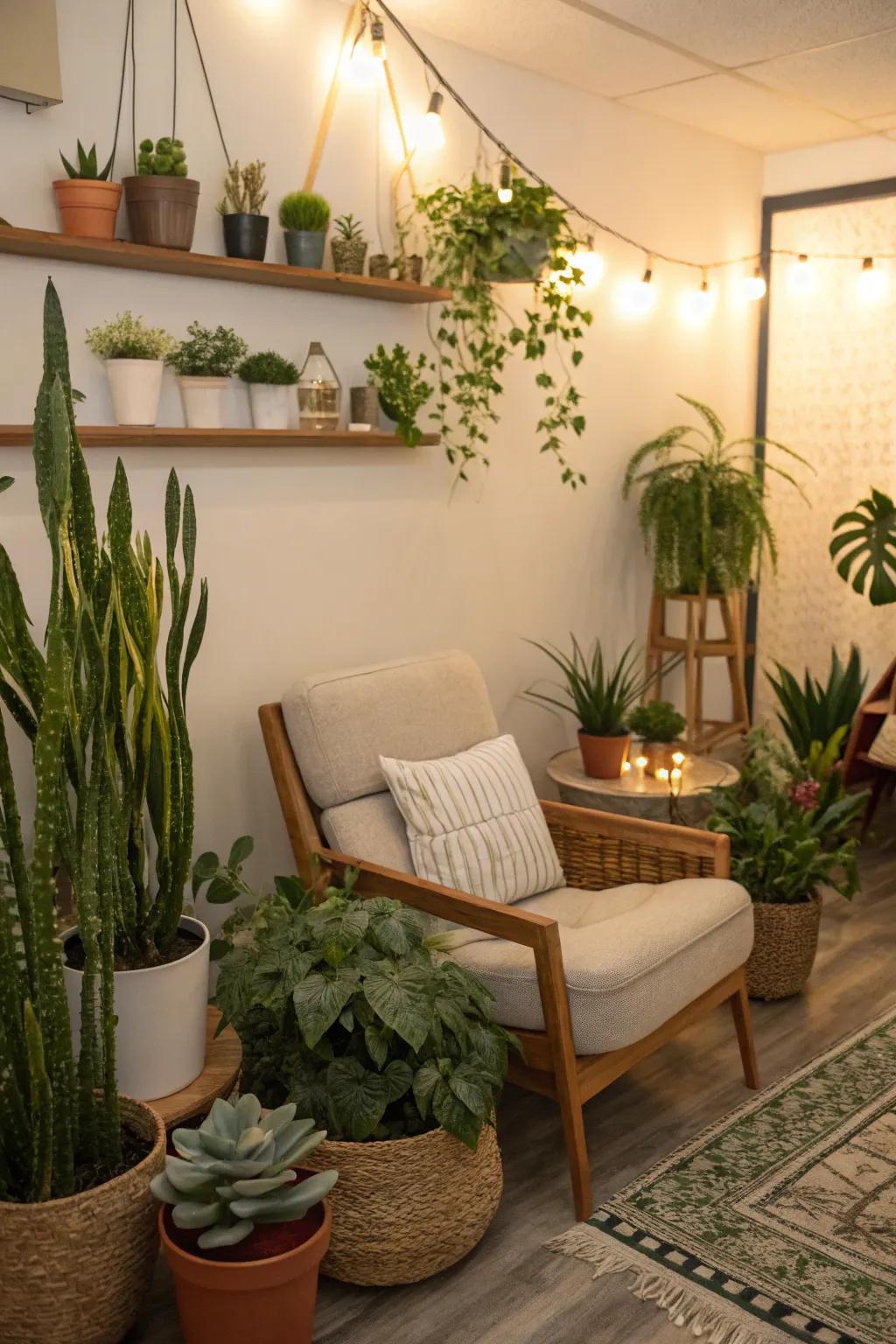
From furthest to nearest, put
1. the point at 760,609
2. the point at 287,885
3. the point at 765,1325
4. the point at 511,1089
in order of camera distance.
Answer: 1. the point at 760,609
2. the point at 511,1089
3. the point at 287,885
4. the point at 765,1325

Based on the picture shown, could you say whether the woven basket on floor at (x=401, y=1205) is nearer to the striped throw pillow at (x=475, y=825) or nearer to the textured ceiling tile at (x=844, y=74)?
the striped throw pillow at (x=475, y=825)

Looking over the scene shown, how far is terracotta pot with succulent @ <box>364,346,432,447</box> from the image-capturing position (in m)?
3.36

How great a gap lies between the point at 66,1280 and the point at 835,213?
174 inches

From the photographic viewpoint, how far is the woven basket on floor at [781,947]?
3.34 meters

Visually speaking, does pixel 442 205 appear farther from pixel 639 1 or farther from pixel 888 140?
pixel 888 140

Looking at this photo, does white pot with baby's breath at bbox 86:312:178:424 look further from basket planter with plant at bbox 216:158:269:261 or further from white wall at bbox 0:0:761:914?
basket planter with plant at bbox 216:158:269:261

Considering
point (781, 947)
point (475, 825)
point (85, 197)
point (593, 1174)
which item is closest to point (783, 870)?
point (781, 947)

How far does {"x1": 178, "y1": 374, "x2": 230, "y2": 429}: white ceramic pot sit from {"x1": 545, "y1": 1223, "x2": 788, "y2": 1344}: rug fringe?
75.1 inches

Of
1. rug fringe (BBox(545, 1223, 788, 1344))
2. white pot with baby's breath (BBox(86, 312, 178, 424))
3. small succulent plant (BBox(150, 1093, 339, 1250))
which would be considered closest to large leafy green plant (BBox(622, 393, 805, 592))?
white pot with baby's breath (BBox(86, 312, 178, 424))

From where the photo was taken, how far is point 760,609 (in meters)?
5.23

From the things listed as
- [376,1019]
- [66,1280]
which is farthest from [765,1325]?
[66,1280]

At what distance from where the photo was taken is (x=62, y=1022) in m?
1.93

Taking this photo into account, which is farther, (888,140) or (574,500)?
(888,140)

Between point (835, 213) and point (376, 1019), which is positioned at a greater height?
Answer: point (835, 213)
